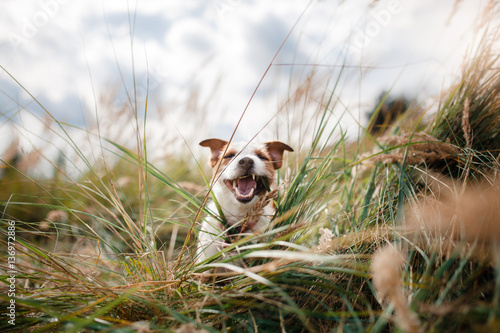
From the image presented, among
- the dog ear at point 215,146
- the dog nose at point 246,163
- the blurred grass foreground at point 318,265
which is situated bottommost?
the blurred grass foreground at point 318,265

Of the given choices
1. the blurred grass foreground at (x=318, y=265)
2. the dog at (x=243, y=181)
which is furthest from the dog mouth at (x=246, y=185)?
the blurred grass foreground at (x=318, y=265)

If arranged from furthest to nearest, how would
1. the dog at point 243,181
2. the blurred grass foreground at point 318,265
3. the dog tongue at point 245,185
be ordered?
the dog tongue at point 245,185 → the dog at point 243,181 → the blurred grass foreground at point 318,265

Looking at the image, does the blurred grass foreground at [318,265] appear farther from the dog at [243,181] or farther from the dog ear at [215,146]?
the dog ear at [215,146]

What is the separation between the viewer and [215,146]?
2.32 meters

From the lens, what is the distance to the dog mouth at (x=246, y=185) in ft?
6.85

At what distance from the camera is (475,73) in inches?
78.4

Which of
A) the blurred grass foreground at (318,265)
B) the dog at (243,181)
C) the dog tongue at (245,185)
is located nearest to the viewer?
the blurred grass foreground at (318,265)

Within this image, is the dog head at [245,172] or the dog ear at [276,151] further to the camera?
the dog ear at [276,151]

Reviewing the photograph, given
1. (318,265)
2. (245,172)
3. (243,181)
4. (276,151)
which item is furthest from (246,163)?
(318,265)

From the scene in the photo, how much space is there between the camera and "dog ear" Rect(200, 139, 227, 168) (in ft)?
7.23

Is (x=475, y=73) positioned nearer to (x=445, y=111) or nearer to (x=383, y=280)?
(x=445, y=111)

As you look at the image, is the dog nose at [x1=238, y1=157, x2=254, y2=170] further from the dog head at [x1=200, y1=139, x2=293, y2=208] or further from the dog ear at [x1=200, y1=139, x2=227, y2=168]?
the dog ear at [x1=200, y1=139, x2=227, y2=168]

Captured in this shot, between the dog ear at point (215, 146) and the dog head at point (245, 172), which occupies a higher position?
the dog ear at point (215, 146)

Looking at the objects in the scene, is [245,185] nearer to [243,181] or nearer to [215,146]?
[243,181]
